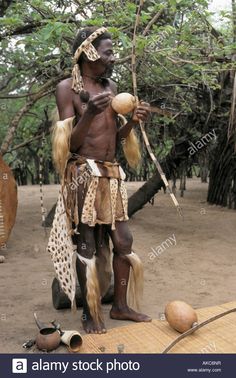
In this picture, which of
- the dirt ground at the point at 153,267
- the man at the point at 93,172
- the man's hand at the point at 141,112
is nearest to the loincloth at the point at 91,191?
the man at the point at 93,172

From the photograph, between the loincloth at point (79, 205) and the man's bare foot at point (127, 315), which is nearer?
the loincloth at point (79, 205)

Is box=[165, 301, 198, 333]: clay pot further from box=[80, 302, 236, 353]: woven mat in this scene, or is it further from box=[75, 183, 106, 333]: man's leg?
box=[75, 183, 106, 333]: man's leg

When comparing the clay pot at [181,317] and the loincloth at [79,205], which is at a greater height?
the loincloth at [79,205]

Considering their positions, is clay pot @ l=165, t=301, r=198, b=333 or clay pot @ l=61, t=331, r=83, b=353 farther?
clay pot @ l=165, t=301, r=198, b=333

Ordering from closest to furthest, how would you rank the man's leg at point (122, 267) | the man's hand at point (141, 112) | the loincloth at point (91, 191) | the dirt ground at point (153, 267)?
the man's hand at point (141, 112), the loincloth at point (91, 191), the man's leg at point (122, 267), the dirt ground at point (153, 267)

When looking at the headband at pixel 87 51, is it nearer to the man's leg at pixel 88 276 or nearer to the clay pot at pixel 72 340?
the man's leg at pixel 88 276

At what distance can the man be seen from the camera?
9.78 feet

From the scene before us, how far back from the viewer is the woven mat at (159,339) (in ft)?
8.95

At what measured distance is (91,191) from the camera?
3.05 metres

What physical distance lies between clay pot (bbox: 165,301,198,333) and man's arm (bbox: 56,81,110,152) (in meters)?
1.27

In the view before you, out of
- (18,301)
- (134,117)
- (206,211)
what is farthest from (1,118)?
(134,117)

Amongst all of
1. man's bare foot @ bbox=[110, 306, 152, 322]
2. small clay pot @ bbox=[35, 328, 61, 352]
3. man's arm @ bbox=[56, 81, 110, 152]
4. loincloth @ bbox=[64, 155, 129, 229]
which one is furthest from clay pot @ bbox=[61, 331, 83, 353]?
man's arm @ bbox=[56, 81, 110, 152]

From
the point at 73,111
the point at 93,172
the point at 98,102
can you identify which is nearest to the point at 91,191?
the point at 93,172

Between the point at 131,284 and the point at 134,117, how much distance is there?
1.22m
